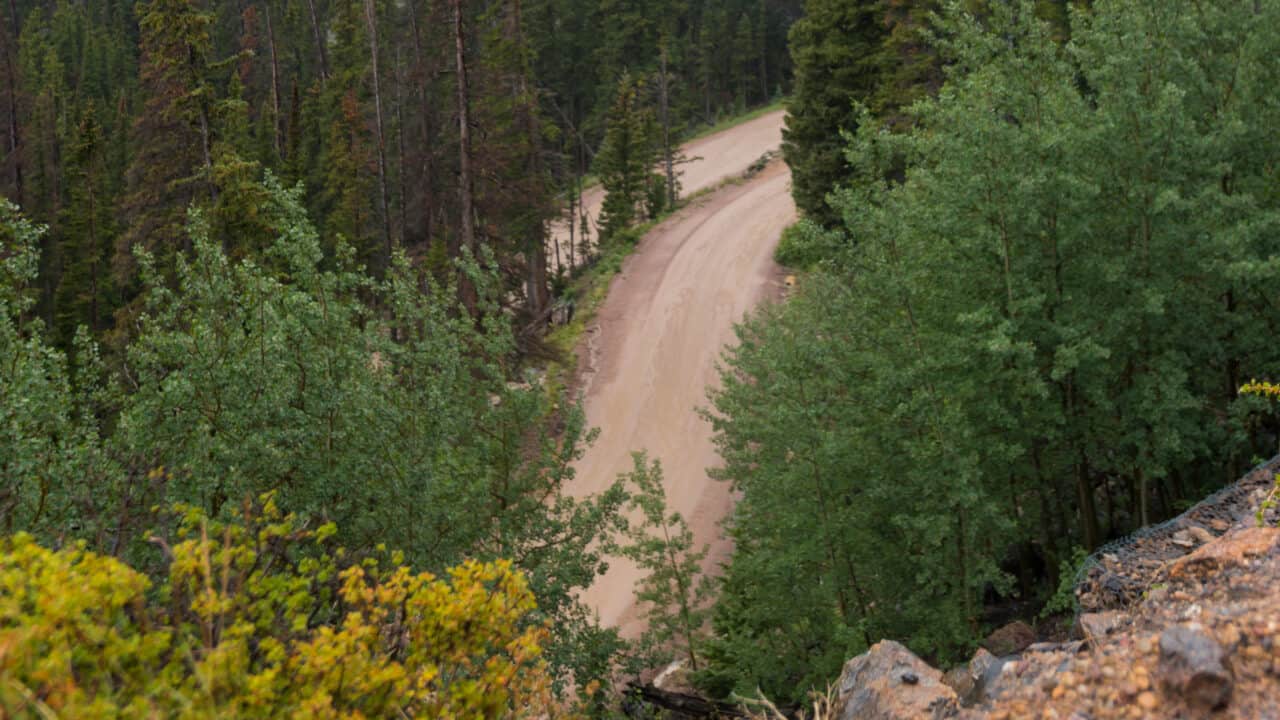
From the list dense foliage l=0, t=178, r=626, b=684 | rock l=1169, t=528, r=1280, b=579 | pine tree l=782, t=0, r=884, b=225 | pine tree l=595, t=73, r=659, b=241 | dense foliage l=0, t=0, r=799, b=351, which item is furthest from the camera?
pine tree l=595, t=73, r=659, b=241

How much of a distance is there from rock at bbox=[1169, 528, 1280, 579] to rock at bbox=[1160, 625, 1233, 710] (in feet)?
7.19

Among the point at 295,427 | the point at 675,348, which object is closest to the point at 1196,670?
the point at 295,427

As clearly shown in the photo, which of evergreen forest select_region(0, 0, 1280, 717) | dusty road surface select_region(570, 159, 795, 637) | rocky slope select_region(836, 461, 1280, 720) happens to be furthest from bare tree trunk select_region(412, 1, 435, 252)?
rocky slope select_region(836, 461, 1280, 720)

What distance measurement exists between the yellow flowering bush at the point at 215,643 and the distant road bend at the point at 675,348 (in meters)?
11.7

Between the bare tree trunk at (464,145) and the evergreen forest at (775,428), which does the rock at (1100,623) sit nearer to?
the evergreen forest at (775,428)

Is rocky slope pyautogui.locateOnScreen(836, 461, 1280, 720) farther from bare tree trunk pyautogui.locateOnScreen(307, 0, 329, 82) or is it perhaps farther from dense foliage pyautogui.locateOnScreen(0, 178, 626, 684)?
bare tree trunk pyautogui.locateOnScreen(307, 0, 329, 82)

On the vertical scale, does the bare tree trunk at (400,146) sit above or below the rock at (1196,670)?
above

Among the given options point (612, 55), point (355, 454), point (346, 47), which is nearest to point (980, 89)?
point (355, 454)

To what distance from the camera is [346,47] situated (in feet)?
147

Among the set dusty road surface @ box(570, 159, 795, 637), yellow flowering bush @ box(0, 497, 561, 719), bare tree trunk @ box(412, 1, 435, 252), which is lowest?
dusty road surface @ box(570, 159, 795, 637)

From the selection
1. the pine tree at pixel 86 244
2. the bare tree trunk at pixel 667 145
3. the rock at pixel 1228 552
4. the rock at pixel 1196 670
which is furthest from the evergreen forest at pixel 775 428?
the bare tree trunk at pixel 667 145

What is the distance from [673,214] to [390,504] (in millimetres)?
31447

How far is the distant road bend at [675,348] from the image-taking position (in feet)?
68.8

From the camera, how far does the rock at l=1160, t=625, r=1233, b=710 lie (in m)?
5.18
